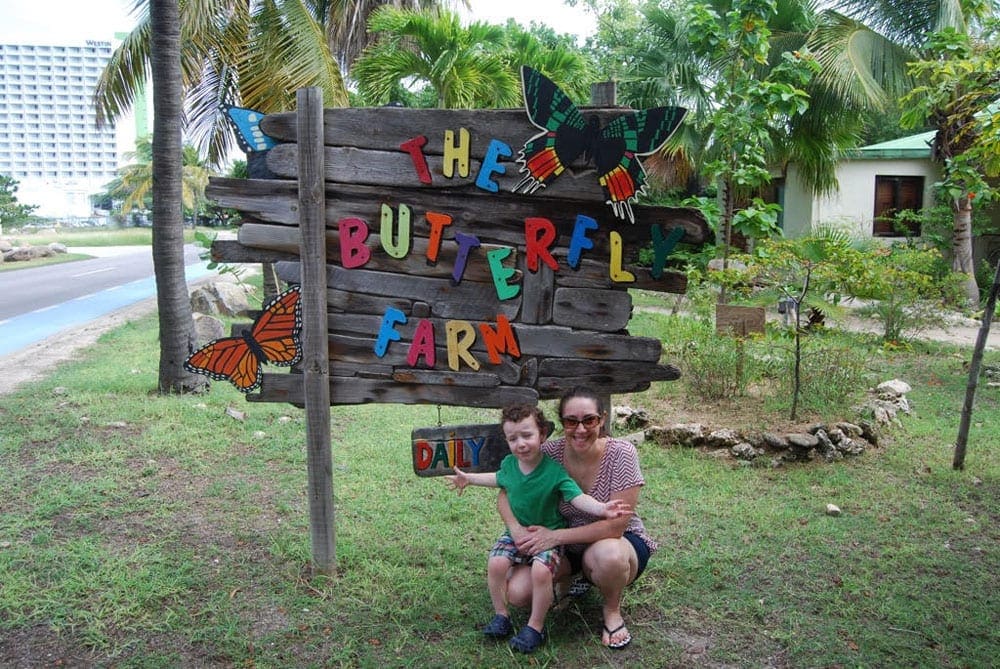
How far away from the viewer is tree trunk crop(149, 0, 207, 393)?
714 cm

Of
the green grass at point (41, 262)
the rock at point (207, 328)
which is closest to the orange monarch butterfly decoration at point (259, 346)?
the rock at point (207, 328)

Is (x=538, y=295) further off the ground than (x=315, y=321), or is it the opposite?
(x=538, y=295)

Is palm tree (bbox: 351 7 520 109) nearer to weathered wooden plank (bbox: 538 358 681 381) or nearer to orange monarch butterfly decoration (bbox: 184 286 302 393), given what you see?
orange monarch butterfly decoration (bbox: 184 286 302 393)

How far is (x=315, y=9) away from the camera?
15289 mm

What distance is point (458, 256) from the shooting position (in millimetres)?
3445

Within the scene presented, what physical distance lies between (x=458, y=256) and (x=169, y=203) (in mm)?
4813

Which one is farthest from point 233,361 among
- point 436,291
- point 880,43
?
point 880,43

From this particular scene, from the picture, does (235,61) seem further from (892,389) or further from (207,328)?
(892,389)

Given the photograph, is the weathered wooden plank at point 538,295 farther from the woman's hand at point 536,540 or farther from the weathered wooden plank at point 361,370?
the woman's hand at point 536,540

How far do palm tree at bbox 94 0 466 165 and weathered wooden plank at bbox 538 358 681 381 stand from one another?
26.3ft

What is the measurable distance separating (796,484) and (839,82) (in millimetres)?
8110

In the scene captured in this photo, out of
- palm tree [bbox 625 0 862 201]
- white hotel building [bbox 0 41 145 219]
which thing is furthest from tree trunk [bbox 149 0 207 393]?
white hotel building [bbox 0 41 145 219]

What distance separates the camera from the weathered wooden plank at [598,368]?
3.47 m

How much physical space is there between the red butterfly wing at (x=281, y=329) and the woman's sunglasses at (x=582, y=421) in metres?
1.28
